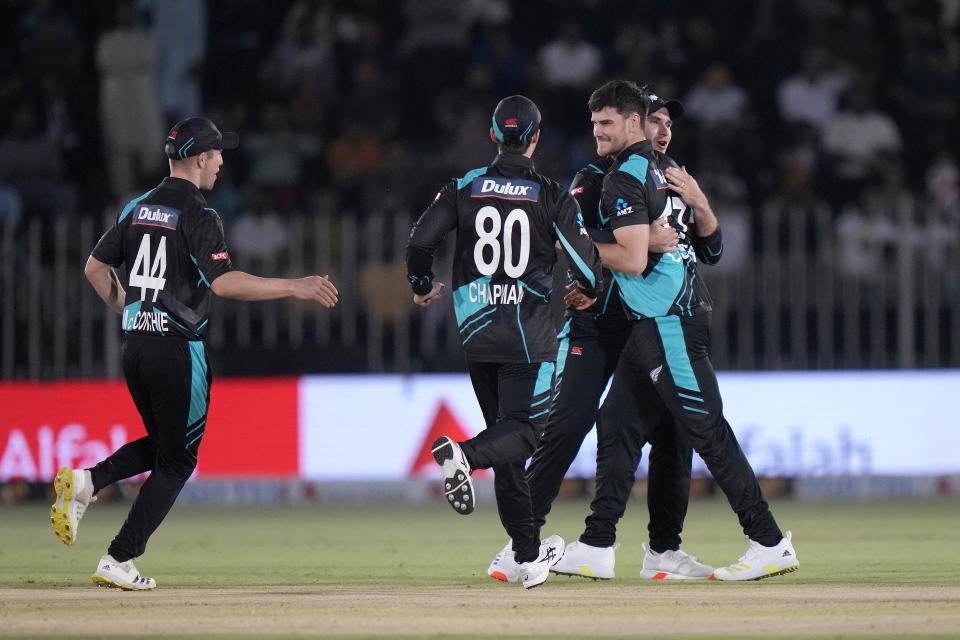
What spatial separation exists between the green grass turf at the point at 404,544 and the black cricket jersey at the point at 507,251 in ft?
4.27

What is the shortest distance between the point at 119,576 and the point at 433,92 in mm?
11472

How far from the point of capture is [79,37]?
19250 mm

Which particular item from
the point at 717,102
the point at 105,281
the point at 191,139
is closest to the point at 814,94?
the point at 717,102

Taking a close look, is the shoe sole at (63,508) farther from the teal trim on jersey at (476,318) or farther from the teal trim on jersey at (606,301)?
the teal trim on jersey at (606,301)

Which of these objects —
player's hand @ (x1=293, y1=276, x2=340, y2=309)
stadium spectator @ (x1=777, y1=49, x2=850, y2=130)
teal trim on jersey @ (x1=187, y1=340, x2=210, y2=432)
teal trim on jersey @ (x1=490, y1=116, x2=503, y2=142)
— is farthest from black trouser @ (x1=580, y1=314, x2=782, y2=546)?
stadium spectator @ (x1=777, y1=49, x2=850, y2=130)

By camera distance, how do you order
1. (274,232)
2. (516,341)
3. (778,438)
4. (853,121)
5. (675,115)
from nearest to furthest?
(516,341), (675,115), (778,438), (274,232), (853,121)

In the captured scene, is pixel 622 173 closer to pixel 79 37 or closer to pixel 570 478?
pixel 570 478

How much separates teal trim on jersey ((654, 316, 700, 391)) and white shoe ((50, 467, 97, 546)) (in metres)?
3.00

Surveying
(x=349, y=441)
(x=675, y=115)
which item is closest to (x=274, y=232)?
(x=349, y=441)

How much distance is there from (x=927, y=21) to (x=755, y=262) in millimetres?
5656

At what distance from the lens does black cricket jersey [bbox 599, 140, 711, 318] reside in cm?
794

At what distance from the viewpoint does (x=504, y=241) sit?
767 cm

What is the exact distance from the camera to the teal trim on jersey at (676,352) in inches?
314

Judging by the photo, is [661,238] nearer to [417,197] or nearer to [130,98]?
[417,197]
